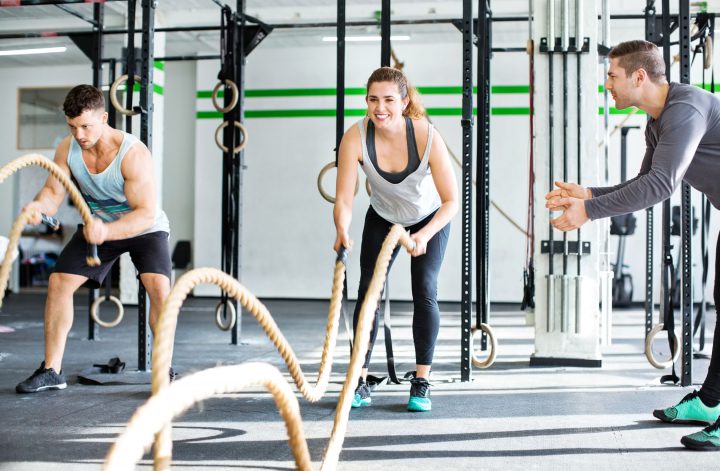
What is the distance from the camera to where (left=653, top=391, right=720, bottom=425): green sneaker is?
2.88 metres

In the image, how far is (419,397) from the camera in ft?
10.5

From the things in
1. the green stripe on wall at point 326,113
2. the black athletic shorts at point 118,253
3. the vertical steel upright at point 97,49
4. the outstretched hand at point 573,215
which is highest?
the green stripe on wall at point 326,113

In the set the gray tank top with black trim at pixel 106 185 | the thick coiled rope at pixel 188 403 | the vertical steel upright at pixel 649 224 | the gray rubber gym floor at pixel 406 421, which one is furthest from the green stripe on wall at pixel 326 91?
the thick coiled rope at pixel 188 403

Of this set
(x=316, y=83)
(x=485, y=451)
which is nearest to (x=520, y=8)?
(x=316, y=83)

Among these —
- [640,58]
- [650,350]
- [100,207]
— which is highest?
[640,58]

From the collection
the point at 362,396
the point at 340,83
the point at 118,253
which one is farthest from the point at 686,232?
the point at 118,253

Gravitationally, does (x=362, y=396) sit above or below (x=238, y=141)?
below

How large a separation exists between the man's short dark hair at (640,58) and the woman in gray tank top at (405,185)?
815 millimetres

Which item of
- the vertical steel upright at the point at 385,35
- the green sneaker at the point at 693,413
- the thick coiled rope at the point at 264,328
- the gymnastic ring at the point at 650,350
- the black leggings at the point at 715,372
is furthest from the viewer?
the vertical steel upright at the point at 385,35

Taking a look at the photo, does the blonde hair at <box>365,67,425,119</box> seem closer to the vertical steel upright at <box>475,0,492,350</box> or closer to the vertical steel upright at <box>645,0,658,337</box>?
the vertical steel upright at <box>475,0,492,350</box>

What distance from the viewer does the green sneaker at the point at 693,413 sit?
288 cm

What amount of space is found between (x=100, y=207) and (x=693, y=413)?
2.61 metres

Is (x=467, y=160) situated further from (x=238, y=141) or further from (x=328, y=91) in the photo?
(x=328, y=91)

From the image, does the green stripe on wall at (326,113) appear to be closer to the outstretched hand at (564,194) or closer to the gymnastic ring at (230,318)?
the gymnastic ring at (230,318)
